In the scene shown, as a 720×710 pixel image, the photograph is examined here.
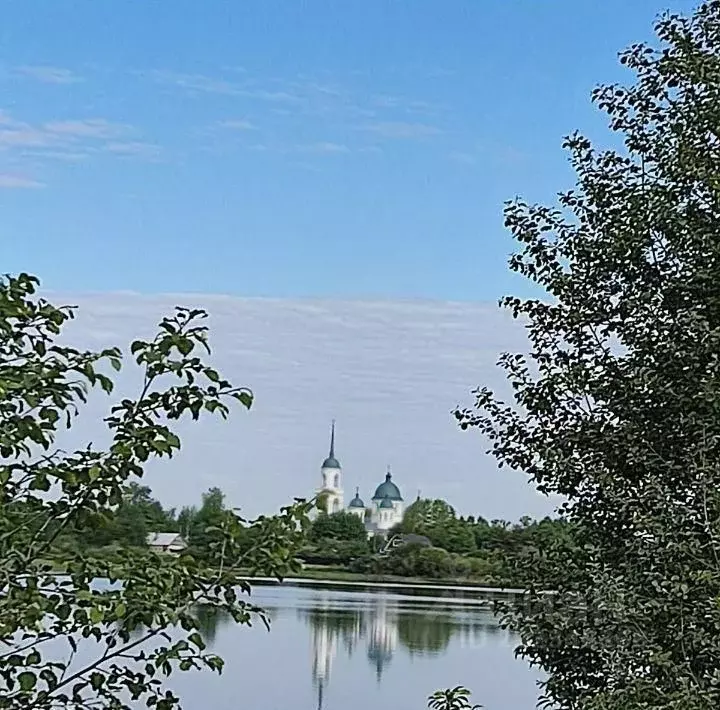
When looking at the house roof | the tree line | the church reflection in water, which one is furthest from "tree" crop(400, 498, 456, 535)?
the house roof

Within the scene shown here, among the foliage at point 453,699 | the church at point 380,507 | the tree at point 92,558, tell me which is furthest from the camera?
the church at point 380,507

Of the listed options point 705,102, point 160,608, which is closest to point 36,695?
point 160,608

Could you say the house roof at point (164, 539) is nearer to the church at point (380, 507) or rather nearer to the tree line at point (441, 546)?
the tree line at point (441, 546)

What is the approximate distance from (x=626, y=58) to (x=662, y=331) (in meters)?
1.29

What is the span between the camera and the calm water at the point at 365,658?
11.8 metres

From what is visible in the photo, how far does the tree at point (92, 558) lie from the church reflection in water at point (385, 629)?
12.4 m

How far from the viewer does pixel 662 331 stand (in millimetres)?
4656

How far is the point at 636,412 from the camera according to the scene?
15.3ft

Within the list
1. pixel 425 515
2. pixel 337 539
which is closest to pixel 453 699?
pixel 337 539

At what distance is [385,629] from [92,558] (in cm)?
1794

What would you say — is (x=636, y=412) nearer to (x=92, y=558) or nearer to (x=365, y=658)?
(x=92, y=558)

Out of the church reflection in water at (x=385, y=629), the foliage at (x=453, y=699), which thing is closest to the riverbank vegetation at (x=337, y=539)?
the foliage at (x=453, y=699)

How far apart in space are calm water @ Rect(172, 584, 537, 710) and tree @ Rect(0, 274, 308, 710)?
6.34 m

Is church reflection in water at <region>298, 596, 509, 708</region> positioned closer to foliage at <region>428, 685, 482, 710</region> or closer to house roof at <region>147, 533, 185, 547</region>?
foliage at <region>428, 685, 482, 710</region>
